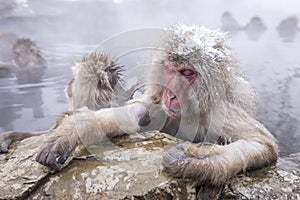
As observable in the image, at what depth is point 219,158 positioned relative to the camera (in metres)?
2.12

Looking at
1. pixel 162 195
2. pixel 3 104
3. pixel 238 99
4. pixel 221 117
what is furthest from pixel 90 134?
pixel 3 104


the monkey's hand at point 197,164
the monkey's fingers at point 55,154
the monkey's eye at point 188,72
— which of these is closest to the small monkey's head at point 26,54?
the monkey's fingers at point 55,154

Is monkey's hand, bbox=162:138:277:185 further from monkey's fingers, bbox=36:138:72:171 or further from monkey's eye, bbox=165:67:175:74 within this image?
monkey's fingers, bbox=36:138:72:171

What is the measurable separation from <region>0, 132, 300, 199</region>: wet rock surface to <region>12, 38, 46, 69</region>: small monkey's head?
5.78 metres

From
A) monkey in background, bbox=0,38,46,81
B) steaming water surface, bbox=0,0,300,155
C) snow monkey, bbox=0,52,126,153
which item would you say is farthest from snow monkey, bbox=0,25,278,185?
monkey in background, bbox=0,38,46,81

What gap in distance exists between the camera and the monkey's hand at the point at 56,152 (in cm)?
223

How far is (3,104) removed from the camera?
18.2 feet

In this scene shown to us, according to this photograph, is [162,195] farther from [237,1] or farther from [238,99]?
[237,1]

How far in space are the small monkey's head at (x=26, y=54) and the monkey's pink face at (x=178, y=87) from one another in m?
6.02

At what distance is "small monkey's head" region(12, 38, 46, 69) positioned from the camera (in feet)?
25.5

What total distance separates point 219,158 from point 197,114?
44 centimetres

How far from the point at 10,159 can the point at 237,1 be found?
22.6m

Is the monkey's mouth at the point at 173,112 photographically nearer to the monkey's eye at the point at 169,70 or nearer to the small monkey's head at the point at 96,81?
the monkey's eye at the point at 169,70

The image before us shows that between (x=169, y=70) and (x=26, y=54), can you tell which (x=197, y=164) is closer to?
(x=169, y=70)
